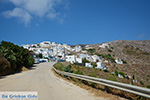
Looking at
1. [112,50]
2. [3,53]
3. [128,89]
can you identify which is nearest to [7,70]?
[3,53]

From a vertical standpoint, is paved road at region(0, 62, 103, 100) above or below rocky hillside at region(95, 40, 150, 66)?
Answer: below

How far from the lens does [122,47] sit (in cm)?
13838

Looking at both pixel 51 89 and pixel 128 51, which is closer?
pixel 51 89

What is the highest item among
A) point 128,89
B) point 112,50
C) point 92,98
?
point 112,50

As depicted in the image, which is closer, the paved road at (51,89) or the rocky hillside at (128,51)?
the paved road at (51,89)

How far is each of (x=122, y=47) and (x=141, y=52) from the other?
20.9 meters

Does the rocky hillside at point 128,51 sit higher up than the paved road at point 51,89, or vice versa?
the rocky hillside at point 128,51

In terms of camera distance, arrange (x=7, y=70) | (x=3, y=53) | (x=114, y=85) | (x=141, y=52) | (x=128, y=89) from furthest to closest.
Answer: (x=141, y=52)
(x=3, y=53)
(x=7, y=70)
(x=114, y=85)
(x=128, y=89)

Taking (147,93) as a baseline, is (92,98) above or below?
below

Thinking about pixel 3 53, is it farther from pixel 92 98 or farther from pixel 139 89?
pixel 139 89

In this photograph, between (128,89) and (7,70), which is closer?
(128,89)

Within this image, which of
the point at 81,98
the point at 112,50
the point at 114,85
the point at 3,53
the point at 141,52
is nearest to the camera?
the point at 81,98

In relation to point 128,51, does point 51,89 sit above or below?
below

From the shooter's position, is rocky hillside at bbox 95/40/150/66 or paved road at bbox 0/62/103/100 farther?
rocky hillside at bbox 95/40/150/66
